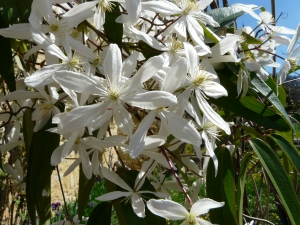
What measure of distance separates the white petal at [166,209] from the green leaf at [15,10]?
27 cm

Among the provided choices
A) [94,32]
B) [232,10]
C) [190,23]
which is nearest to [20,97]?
[94,32]

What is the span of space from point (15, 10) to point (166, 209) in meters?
0.30

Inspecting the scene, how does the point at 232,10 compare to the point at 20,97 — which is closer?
the point at 20,97

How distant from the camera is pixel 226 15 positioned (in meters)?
0.60

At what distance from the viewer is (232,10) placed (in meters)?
0.61

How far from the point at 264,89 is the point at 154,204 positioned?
25 centimetres

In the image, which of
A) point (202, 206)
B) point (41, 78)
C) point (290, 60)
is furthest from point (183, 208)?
point (290, 60)

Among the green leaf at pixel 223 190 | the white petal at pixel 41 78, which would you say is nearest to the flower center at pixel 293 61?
the green leaf at pixel 223 190

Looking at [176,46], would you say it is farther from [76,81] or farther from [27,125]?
[27,125]

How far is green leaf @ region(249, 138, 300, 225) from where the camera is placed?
533 millimetres

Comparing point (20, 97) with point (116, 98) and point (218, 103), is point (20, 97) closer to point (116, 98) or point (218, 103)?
point (116, 98)

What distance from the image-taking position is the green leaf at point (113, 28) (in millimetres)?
467

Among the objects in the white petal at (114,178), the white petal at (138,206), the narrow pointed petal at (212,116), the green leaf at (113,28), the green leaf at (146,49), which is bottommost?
the white petal at (138,206)

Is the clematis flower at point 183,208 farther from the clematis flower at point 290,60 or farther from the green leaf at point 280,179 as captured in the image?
the clematis flower at point 290,60
